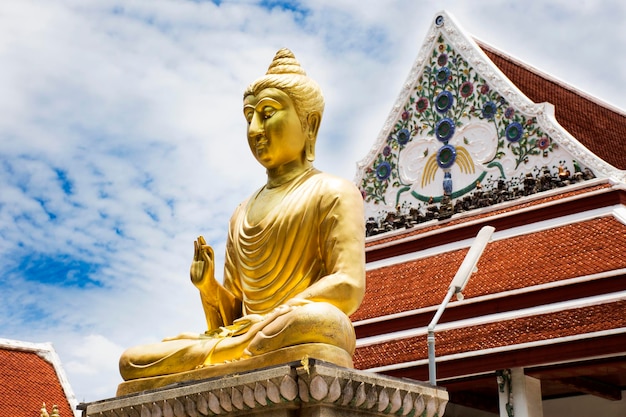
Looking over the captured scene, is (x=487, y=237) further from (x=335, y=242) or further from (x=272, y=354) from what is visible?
(x=272, y=354)

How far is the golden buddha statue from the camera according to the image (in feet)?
14.5

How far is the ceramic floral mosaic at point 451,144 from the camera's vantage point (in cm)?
1199

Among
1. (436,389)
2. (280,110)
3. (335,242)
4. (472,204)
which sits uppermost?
(472,204)

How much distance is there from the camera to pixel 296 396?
13.2 ft

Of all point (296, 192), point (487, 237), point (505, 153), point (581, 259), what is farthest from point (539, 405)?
point (296, 192)

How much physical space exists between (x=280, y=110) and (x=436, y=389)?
5.67 feet

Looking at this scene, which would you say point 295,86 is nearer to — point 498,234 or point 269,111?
point 269,111

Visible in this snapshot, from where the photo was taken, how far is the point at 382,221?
43.2 ft

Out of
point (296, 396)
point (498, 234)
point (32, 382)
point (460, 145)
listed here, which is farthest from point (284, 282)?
point (32, 382)

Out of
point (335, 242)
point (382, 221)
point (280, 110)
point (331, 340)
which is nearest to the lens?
point (331, 340)

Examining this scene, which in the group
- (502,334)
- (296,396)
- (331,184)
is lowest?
(296,396)

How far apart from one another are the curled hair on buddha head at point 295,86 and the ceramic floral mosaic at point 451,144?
667 cm

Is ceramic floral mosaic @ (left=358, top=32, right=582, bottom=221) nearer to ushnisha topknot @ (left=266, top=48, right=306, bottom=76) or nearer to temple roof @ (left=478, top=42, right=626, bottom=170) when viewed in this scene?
temple roof @ (left=478, top=42, right=626, bottom=170)

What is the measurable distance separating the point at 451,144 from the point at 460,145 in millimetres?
172
